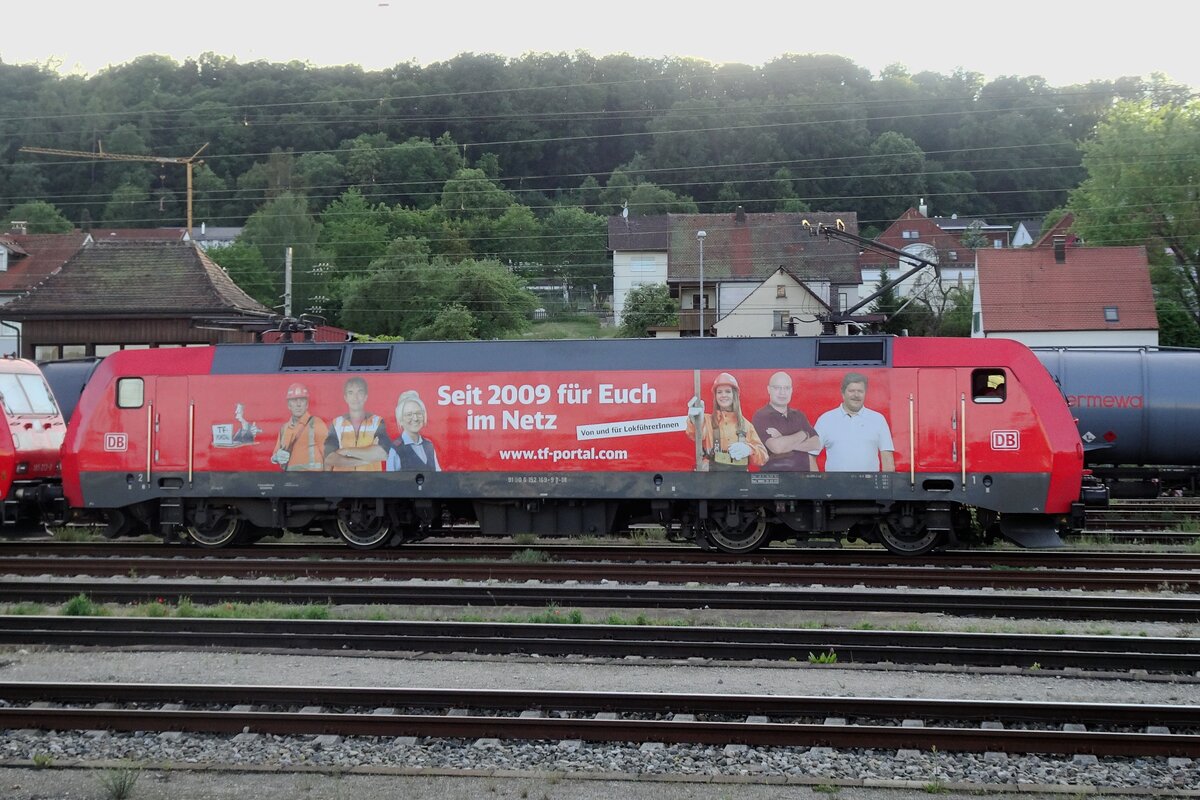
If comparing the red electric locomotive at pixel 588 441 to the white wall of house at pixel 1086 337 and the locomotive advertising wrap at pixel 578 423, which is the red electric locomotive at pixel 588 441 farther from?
the white wall of house at pixel 1086 337

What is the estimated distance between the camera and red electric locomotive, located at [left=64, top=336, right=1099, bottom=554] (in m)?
14.9

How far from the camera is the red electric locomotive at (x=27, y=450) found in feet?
54.2

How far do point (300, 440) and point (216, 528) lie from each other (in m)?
2.33

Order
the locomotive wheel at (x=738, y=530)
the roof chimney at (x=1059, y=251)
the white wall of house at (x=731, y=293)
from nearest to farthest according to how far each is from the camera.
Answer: the locomotive wheel at (x=738, y=530) → the roof chimney at (x=1059, y=251) → the white wall of house at (x=731, y=293)

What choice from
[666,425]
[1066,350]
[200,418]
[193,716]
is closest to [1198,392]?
[1066,350]

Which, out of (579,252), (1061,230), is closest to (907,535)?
(1061,230)

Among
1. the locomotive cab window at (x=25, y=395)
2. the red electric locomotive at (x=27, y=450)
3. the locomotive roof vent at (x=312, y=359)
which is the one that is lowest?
the red electric locomotive at (x=27, y=450)

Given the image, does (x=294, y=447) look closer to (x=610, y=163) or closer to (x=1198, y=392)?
(x=1198, y=392)

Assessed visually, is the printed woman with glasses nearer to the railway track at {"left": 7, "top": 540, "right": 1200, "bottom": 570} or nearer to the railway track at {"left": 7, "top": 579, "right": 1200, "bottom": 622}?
the railway track at {"left": 7, "top": 540, "right": 1200, "bottom": 570}

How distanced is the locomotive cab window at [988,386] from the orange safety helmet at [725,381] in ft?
11.0

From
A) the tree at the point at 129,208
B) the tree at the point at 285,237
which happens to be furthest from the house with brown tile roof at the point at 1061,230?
the tree at the point at 129,208

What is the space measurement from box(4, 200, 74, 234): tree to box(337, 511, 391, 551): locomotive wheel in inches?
3437

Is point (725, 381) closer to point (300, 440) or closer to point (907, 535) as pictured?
point (907, 535)

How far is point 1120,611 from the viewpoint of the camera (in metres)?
11.9
